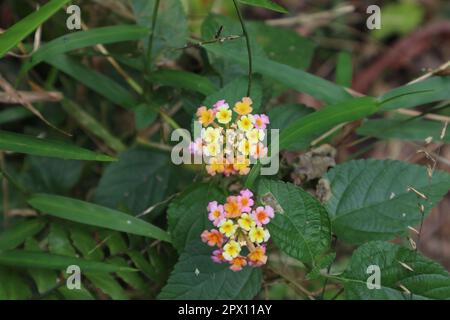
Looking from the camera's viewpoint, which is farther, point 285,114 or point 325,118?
point 285,114

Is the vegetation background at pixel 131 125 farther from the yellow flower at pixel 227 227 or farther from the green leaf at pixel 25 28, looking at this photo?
the yellow flower at pixel 227 227

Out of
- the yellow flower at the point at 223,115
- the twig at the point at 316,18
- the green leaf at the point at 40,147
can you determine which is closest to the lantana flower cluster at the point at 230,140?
the yellow flower at the point at 223,115

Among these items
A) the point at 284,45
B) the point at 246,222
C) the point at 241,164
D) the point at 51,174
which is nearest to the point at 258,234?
the point at 246,222

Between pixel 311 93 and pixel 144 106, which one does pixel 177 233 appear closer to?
pixel 144 106

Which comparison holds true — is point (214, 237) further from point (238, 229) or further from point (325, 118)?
point (325, 118)

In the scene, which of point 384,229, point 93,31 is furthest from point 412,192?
point 93,31

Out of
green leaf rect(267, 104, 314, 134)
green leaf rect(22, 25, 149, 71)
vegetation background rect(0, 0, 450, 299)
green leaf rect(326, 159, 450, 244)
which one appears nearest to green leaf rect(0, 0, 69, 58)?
vegetation background rect(0, 0, 450, 299)

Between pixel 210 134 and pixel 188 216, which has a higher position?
pixel 210 134

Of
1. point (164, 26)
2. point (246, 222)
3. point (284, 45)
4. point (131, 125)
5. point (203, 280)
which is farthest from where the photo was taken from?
point (131, 125)
